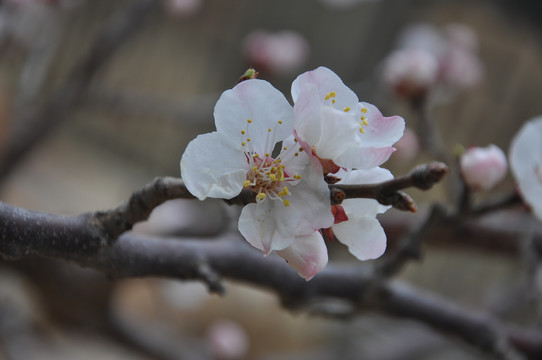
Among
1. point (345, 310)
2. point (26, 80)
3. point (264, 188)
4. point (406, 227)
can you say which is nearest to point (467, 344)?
point (345, 310)

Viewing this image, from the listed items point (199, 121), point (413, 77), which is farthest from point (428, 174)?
point (199, 121)

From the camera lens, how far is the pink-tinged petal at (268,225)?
0.94 ft

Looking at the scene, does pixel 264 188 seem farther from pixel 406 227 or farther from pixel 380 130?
pixel 406 227

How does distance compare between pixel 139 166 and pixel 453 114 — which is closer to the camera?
pixel 453 114

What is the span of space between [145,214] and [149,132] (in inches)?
98.6

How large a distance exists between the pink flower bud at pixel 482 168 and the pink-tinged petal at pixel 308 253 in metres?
0.28

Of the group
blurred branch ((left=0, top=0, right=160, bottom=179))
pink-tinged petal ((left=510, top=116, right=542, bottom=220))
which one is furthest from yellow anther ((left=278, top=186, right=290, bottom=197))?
blurred branch ((left=0, top=0, right=160, bottom=179))

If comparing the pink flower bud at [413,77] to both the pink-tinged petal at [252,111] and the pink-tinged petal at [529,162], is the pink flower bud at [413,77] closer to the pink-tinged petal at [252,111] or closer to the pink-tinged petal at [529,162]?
the pink-tinged petal at [529,162]

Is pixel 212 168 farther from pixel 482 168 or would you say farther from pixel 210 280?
pixel 482 168

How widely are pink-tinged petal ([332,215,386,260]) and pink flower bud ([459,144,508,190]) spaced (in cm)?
25

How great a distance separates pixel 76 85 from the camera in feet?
3.29

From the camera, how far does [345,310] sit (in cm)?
60

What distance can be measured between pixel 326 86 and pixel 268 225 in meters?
0.09

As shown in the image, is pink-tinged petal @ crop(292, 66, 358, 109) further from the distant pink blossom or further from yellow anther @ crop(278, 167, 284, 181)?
the distant pink blossom
